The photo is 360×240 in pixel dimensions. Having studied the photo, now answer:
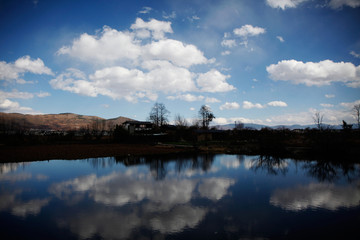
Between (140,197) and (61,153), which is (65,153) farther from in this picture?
(140,197)

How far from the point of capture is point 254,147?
2917cm

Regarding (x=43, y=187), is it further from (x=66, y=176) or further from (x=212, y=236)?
(x=212, y=236)

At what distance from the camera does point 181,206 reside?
330 inches

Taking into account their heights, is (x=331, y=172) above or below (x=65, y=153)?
below

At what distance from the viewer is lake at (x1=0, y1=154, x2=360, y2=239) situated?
6.29 metres

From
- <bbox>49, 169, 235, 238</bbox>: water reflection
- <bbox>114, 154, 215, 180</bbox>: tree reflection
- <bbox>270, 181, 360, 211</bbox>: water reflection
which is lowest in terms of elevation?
<bbox>114, 154, 215, 180</bbox>: tree reflection

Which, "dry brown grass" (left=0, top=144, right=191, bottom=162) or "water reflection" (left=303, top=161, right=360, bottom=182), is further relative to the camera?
"dry brown grass" (left=0, top=144, right=191, bottom=162)

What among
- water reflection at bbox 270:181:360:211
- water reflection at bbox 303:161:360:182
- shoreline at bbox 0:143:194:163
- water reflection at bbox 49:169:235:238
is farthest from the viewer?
shoreline at bbox 0:143:194:163

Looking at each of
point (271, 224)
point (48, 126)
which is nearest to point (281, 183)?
point (271, 224)

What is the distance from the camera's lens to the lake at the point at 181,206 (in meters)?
6.29

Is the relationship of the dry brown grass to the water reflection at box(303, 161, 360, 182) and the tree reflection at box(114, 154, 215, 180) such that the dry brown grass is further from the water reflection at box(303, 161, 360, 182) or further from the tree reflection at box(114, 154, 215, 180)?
the water reflection at box(303, 161, 360, 182)

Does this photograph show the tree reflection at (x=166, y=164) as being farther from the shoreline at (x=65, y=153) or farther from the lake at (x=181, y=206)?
the shoreline at (x=65, y=153)

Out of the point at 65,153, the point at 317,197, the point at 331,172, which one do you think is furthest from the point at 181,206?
the point at 65,153

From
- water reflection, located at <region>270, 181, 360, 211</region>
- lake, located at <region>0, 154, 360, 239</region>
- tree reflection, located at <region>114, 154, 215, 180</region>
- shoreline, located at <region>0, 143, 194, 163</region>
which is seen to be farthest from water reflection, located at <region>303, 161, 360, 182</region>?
shoreline, located at <region>0, 143, 194, 163</region>
